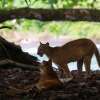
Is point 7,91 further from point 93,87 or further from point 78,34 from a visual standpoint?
point 78,34

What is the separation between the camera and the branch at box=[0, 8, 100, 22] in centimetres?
313

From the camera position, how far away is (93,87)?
12.0 feet

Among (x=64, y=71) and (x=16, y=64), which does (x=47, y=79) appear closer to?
(x=64, y=71)

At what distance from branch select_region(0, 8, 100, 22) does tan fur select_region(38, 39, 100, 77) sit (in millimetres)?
1203

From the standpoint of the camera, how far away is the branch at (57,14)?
3.13 metres

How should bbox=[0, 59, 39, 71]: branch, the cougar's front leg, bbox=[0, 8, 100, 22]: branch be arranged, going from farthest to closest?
bbox=[0, 59, 39, 71]: branch
the cougar's front leg
bbox=[0, 8, 100, 22]: branch

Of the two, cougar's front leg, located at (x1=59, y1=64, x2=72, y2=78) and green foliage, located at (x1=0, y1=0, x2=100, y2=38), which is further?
cougar's front leg, located at (x1=59, y1=64, x2=72, y2=78)

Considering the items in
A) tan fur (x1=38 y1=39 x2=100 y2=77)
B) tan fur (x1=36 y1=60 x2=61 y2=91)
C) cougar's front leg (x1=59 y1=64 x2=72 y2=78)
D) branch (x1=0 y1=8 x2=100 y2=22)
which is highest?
branch (x1=0 y1=8 x2=100 y2=22)

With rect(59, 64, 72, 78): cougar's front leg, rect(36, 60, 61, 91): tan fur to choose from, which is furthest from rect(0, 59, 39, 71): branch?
rect(36, 60, 61, 91): tan fur

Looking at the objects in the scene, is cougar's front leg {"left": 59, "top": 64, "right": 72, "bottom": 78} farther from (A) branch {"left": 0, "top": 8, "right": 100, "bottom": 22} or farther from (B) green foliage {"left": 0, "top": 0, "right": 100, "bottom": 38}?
(A) branch {"left": 0, "top": 8, "right": 100, "bottom": 22}

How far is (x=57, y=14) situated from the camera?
10.5 feet

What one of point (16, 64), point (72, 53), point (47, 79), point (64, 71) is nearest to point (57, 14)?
point (47, 79)

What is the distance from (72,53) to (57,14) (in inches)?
57.6

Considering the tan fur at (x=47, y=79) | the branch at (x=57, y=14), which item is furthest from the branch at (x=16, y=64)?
the branch at (x=57, y=14)
